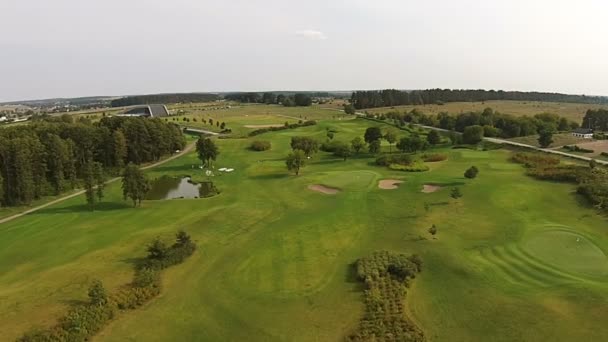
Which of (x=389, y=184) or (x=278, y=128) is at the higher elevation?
(x=278, y=128)

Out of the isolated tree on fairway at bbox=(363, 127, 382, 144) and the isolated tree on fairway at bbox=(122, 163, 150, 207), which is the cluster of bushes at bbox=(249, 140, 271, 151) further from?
the isolated tree on fairway at bbox=(122, 163, 150, 207)

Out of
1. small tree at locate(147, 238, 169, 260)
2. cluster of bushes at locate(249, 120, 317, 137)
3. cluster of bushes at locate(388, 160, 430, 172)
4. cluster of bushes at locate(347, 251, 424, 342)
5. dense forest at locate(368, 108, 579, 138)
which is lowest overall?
cluster of bushes at locate(347, 251, 424, 342)

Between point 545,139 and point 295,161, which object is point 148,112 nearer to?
point 295,161

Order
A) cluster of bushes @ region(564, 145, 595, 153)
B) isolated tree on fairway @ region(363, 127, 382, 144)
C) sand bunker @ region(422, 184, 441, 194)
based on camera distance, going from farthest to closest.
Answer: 1. isolated tree on fairway @ region(363, 127, 382, 144)
2. cluster of bushes @ region(564, 145, 595, 153)
3. sand bunker @ region(422, 184, 441, 194)

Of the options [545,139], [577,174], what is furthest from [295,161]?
[545,139]

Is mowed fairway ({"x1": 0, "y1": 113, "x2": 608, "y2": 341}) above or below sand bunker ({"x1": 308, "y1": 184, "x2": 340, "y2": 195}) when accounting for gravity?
below

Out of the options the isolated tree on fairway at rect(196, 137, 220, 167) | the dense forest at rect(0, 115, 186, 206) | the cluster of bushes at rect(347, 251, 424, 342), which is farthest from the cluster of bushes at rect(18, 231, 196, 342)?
the isolated tree on fairway at rect(196, 137, 220, 167)

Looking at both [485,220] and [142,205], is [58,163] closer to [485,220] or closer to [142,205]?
[142,205]
